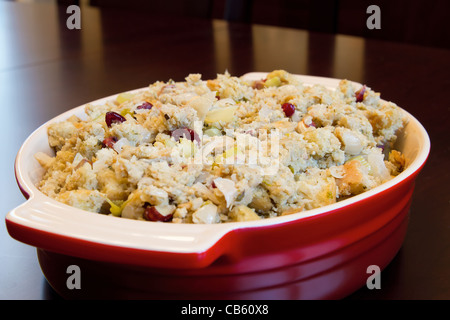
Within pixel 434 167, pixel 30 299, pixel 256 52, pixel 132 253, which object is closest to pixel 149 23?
pixel 256 52

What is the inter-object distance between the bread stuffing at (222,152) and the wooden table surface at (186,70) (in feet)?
0.40

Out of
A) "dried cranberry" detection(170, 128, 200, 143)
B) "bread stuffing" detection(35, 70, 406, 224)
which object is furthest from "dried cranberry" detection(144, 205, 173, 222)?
"dried cranberry" detection(170, 128, 200, 143)

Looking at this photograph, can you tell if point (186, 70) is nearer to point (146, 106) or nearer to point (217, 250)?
point (146, 106)

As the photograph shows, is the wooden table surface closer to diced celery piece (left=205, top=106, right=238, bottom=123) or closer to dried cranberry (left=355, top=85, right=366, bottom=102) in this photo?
dried cranberry (left=355, top=85, right=366, bottom=102)

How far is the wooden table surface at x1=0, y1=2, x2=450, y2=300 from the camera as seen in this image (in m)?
0.78

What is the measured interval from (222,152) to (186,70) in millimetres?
956

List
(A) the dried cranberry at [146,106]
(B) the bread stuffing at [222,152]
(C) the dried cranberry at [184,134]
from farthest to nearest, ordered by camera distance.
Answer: (A) the dried cranberry at [146,106], (C) the dried cranberry at [184,134], (B) the bread stuffing at [222,152]

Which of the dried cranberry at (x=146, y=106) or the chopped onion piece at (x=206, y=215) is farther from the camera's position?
the dried cranberry at (x=146, y=106)

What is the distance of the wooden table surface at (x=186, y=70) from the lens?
0.78 metres

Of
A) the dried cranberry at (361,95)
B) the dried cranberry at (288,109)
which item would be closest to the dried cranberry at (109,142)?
the dried cranberry at (288,109)

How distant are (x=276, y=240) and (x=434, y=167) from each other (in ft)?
1.85

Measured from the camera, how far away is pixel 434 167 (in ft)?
3.43

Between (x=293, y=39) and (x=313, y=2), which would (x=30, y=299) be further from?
(x=313, y=2)

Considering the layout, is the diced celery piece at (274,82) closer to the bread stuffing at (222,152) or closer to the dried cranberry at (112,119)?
the bread stuffing at (222,152)
